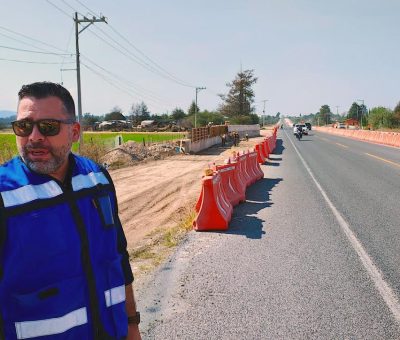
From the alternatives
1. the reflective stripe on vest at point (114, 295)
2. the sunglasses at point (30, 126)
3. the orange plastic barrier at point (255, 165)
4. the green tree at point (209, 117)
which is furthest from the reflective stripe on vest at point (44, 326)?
the green tree at point (209, 117)

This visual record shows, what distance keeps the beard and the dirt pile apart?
72.8 feet

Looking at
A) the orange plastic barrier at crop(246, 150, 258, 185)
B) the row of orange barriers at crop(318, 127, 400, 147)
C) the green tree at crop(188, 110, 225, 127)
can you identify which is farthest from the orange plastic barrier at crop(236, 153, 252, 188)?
the green tree at crop(188, 110, 225, 127)

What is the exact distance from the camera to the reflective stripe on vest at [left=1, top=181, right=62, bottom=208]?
186cm

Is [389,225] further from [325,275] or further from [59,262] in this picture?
[59,262]

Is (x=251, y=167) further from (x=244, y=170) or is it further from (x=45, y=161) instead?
(x=45, y=161)

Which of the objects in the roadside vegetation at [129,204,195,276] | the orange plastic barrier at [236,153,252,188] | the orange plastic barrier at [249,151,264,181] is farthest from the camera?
the orange plastic barrier at [249,151,264,181]

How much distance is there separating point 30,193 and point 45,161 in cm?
20

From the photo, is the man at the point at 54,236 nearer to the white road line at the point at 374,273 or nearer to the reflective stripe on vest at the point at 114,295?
the reflective stripe on vest at the point at 114,295

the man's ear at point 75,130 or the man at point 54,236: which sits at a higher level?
the man's ear at point 75,130

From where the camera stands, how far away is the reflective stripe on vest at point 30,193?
1860 millimetres

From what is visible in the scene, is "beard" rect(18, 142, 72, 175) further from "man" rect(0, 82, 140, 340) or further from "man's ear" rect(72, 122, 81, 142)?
"man's ear" rect(72, 122, 81, 142)

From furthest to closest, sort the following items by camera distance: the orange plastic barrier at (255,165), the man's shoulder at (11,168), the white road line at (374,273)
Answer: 1. the orange plastic barrier at (255,165)
2. the white road line at (374,273)
3. the man's shoulder at (11,168)

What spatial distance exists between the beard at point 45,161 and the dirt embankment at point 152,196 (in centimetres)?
561

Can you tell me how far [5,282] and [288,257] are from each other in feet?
16.8
